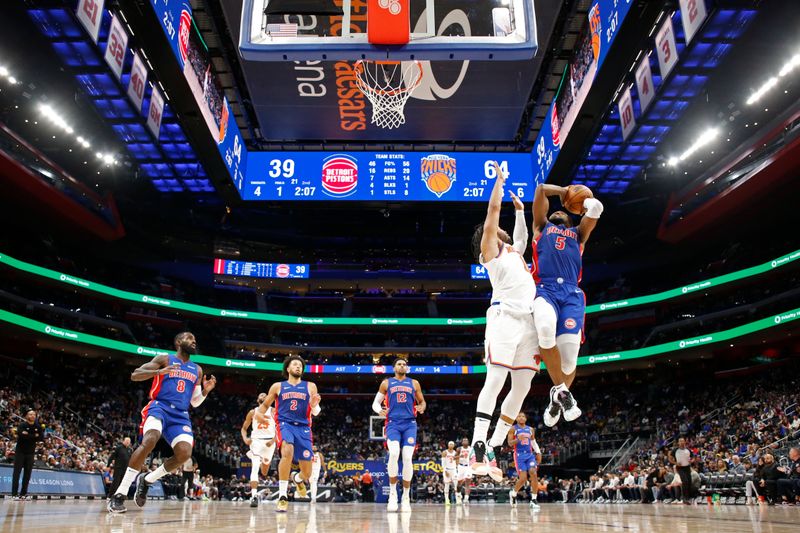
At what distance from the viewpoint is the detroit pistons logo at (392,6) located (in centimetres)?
823

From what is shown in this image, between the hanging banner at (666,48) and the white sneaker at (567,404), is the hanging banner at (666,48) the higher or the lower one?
the higher one

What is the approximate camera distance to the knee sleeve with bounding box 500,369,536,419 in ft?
19.3

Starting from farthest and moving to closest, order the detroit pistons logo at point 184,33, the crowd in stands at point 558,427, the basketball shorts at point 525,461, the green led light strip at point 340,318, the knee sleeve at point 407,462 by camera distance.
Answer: the green led light strip at point 340,318
the crowd in stands at point 558,427
the basketball shorts at point 525,461
the detroit pistons logo at point 184,33
the knee sleeve at point 407,462

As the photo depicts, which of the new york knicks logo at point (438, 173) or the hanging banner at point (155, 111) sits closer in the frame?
the new york knicks logo at point (438, 173)

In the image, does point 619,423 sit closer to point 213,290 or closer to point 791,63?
point 791,63

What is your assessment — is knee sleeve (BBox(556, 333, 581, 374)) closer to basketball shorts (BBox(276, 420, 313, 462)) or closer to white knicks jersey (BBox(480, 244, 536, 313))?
white knicks jersey (BBox(480, 244, 536, 313))

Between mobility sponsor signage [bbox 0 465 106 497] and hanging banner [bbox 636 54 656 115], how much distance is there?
18852mm

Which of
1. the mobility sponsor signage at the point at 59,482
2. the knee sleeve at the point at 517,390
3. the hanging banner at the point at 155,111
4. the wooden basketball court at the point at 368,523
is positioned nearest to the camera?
the wooden basketball court at the point at 368,523

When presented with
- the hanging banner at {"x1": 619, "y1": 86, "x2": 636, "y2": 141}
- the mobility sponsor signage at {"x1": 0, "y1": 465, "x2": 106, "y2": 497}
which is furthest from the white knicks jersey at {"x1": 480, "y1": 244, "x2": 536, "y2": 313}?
the hanging banner at {"x1": 619, "y1": 86, "x2": 636, "y2": 141}

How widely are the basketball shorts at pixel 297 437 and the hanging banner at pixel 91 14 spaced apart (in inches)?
379

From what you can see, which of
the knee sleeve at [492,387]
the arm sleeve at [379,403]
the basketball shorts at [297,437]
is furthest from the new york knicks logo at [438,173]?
the knee sleeve at [492,387]

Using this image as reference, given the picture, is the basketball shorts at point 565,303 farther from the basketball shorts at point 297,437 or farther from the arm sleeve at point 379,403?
the basketball shorts at point 297,437

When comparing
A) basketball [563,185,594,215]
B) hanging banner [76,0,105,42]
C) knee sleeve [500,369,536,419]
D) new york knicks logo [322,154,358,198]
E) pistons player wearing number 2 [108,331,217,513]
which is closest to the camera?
knee sleeve [500,369,536,419]

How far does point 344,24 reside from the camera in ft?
27.7
